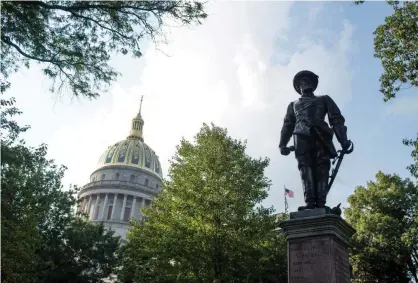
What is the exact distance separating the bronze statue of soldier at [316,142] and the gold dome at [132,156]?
319ft

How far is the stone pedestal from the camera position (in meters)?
7.96

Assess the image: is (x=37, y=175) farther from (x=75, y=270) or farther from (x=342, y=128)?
(x=342, y=128)

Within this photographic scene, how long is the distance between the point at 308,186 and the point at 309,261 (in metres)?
1.69

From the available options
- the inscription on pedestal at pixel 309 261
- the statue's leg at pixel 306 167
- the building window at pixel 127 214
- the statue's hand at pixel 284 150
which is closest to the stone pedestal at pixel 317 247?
the inscription on pedestal at pixel 309 261

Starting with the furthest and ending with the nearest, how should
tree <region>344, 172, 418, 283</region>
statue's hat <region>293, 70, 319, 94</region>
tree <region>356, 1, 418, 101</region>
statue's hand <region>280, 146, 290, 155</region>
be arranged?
tree <region>344, 172, 418, 283</region>, tree <region>356, 1, 418, 101</region>, statue's hat <region>293, 70, 319, 94</region>, statue's hand <region>280, 146, 290, 155</region>

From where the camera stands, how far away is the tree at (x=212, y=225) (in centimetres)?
Result: 1998

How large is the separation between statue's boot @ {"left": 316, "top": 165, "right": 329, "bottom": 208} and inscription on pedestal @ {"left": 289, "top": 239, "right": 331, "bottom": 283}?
3.28 feet

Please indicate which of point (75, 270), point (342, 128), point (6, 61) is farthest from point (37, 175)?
point (342, 128)

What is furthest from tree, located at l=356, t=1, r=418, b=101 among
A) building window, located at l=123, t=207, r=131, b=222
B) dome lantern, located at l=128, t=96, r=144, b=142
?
dome lantern, located at l=128, t=96, r=144, b=142

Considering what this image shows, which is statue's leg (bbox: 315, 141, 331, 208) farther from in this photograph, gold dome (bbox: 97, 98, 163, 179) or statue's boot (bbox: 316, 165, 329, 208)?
gold dome (bbox: 97, 98, 163, 179)

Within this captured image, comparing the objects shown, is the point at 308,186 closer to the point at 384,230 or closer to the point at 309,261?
the point at 309,261

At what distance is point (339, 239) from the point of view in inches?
333

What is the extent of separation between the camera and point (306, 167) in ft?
30.7

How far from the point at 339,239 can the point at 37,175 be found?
22.9 m
